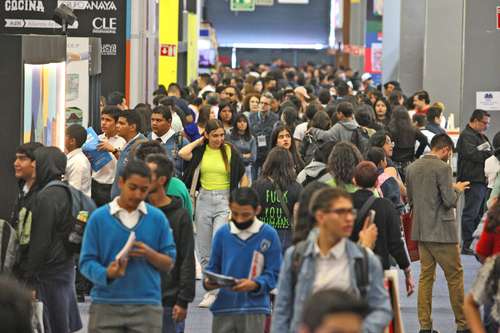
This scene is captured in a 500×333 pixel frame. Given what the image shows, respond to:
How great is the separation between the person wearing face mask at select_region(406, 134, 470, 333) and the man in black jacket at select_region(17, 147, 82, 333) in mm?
3102

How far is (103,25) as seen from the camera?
18.3 meters

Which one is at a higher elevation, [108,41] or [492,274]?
[108,41]

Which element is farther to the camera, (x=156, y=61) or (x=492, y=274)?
(x=156, y=61)

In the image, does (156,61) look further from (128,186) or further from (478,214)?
(128,186)

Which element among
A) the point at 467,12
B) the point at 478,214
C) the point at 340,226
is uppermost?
the point at 467,12

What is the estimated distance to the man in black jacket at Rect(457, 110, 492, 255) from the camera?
48.3 ft

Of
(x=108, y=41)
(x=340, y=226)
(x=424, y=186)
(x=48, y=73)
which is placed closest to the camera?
(x=340, y=226)

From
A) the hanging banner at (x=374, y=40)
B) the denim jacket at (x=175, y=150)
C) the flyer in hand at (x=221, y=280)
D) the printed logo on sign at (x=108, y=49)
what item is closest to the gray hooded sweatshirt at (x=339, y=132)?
the denim jacket at (x=175, y=150)


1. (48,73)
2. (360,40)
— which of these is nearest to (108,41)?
(48,73)

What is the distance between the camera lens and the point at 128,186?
709 centimetres

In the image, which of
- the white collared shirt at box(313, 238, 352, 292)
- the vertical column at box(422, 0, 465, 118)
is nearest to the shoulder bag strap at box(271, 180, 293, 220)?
the white collared shirt at box(313, 238, 352, 292)

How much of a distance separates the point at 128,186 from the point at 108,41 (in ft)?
38.4

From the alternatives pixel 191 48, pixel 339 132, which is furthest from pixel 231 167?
pixel 191 48

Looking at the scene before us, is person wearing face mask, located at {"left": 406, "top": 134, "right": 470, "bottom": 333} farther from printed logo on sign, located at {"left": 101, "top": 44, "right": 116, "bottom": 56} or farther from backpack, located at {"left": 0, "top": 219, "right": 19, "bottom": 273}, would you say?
printed logo on sign, located at {"left": 101, "top": 44, "right": 116, "bottom": 56}
